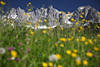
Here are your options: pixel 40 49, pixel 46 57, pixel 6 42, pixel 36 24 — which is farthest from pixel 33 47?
pixel 36 24

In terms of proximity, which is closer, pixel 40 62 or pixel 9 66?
pixel 9 66

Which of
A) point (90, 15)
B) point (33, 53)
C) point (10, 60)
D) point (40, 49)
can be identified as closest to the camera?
point (10, 60)

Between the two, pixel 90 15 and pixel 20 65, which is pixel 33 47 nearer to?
pixel 20 65

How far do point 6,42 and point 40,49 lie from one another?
2.74 ft

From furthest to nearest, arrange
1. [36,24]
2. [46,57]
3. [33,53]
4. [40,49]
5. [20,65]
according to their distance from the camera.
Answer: [36,24], [40,49], [33,53], [46,57], [20,65]

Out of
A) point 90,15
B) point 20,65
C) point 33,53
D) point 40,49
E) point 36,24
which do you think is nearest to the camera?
point 20,65

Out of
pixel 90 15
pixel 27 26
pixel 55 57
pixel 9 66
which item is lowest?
pixel 9 66

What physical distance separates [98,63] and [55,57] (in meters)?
0.91

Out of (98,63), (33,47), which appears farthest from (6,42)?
(98,63)

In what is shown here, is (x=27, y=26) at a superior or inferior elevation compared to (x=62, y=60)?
superior

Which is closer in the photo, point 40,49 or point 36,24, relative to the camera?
point 40,49

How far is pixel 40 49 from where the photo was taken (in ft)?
8.16

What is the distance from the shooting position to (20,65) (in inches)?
65.6

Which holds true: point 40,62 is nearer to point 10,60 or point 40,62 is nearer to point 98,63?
point 10,60
